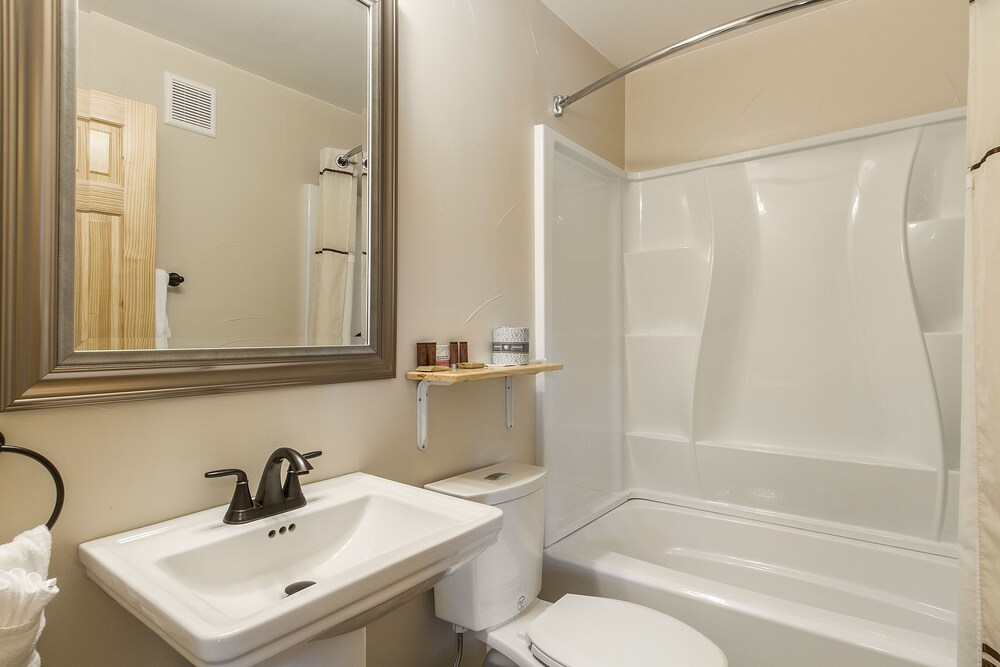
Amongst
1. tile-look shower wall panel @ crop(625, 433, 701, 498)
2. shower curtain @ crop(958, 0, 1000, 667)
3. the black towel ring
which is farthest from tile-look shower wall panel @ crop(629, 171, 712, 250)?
the black towel ring

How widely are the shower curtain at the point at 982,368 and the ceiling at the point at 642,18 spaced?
1384 mm

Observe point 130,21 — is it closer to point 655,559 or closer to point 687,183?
point 687,183

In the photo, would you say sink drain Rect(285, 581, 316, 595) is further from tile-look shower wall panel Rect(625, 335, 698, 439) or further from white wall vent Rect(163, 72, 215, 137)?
tile-look shower wall panel Rect(625, 335, 698, 439)

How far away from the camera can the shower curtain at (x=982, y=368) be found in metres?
0.81

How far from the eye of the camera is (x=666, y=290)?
246 cm

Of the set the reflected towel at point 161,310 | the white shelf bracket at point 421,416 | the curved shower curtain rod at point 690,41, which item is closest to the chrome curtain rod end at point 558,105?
the curved shower curtain rod at point 690,41

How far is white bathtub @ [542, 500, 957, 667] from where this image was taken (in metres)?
1.33

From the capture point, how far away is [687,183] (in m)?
2.40

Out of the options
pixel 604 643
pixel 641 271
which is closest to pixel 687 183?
pixel 641 271

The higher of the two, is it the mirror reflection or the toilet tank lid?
the mirror reflection

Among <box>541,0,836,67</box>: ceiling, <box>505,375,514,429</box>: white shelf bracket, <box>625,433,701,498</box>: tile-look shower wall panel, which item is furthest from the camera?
<box>625,433,701,498</box>: tile-look shower wall panel

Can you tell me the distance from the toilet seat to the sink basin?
1.48 feet

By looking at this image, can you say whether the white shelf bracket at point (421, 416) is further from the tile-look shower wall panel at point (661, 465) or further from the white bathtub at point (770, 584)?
the tile-look shower wall panel at point (661, 465)

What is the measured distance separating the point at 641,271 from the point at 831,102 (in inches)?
38.7
